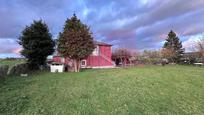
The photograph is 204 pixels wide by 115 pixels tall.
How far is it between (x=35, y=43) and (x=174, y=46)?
44823 mm

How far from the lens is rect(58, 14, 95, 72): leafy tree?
2531 centimetres

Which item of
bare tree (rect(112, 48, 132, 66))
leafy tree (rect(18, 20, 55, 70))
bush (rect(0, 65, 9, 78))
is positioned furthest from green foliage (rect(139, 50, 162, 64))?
bush (rect(0, 65, 9, 78))

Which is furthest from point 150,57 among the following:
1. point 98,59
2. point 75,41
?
point 75,41

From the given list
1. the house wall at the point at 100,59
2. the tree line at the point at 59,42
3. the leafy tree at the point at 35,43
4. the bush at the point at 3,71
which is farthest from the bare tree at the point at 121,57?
the bush at the point at 3,71

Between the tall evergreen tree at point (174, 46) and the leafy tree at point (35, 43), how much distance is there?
127 feet

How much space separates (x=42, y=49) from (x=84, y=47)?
5710 millimetres

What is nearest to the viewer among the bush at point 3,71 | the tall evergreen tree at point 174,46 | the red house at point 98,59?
the bush at point 3,71

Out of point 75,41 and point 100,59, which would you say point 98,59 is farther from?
point 75,41

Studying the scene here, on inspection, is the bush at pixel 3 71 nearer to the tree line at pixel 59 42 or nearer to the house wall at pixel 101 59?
the tree line at pixel 59 42

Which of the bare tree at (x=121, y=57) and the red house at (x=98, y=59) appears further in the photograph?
the bare tree at (x=121, y=57)

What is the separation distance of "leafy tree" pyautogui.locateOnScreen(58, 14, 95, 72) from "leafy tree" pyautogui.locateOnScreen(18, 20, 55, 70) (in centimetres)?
219

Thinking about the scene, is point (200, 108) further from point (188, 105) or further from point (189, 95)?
point (189, 95)

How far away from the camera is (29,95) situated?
27.4 feet

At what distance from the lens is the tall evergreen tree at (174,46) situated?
55781 mm
